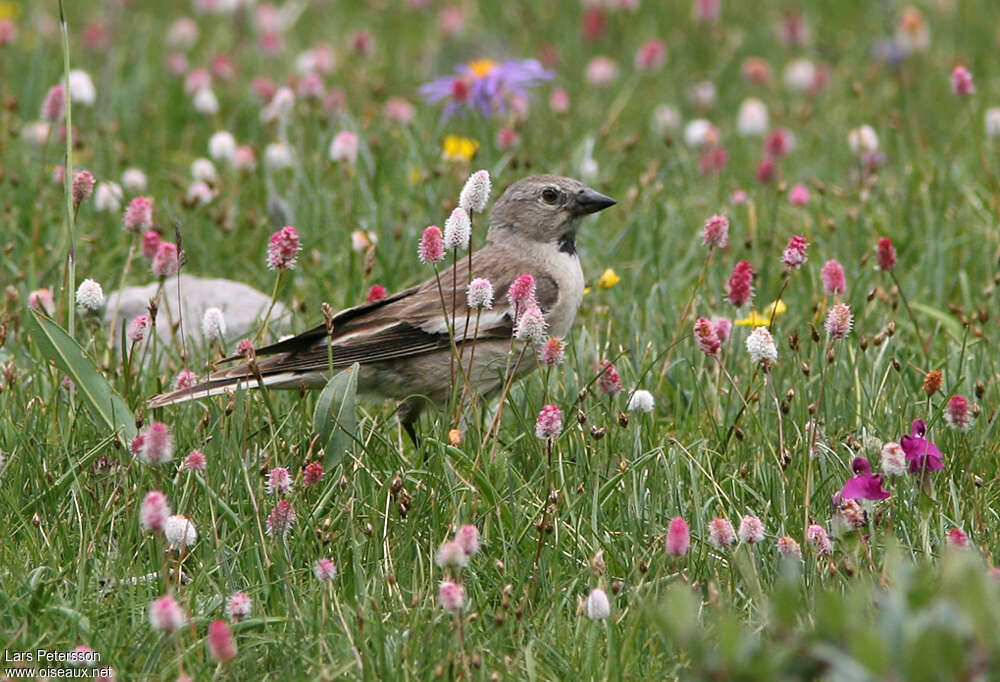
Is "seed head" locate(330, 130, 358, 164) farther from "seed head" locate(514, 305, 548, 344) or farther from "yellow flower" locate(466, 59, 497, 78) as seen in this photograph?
"seed head" locate(514, 305, 548, 344)

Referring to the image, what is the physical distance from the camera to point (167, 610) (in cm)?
289

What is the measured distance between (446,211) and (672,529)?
342 centimetres

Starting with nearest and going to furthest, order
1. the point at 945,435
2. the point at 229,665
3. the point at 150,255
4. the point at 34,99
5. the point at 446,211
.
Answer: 1. the point at 229,665
2. the point at 945,435
3. the point at 150,255
4. the point at 446,211
5. the point at 34,99

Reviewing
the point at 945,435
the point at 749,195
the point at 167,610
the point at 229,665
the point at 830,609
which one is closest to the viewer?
the point at 830,609

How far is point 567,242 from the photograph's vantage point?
19.1 feet

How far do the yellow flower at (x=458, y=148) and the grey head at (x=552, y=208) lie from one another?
1.16 meters

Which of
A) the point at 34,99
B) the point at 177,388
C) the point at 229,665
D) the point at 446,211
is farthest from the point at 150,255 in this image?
the point at 34,99

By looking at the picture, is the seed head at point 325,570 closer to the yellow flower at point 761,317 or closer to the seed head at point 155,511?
the seed head at point 155,511

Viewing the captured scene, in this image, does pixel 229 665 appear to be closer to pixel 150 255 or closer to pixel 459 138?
pixel 150 255

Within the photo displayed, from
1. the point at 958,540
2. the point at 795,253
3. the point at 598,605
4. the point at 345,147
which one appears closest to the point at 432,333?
the point at 795,253

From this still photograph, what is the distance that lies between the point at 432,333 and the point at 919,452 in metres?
1.96

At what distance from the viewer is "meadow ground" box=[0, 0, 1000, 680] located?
3324 millimetres

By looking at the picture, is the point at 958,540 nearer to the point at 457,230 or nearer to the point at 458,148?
the point at 457,230

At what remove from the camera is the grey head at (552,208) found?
5.77 meters
